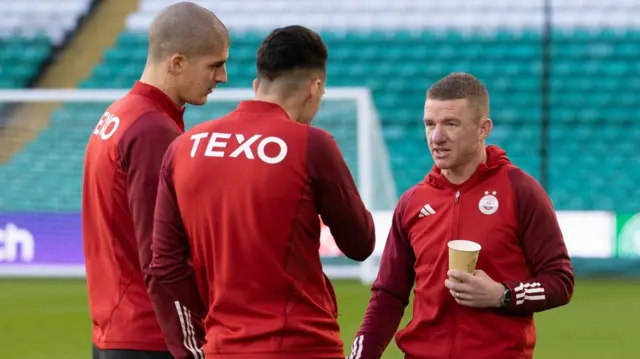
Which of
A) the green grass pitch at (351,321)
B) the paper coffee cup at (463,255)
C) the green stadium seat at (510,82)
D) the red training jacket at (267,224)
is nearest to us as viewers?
the red training jacket at (267,224)

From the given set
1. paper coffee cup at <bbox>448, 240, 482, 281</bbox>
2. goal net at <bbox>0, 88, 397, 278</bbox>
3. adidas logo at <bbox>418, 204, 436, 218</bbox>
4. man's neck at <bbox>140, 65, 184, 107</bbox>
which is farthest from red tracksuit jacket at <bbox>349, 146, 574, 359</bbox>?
goal net at <bbox>0, 88, 397, 278</bbox>

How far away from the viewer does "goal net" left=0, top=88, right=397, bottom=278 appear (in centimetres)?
1209

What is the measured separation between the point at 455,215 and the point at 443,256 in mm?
133

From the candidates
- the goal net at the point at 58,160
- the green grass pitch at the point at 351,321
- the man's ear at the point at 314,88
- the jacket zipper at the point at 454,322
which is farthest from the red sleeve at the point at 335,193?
the goal net at the point at 58,160

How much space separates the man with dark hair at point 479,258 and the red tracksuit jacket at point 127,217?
0.66m

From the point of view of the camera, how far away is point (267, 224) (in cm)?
284

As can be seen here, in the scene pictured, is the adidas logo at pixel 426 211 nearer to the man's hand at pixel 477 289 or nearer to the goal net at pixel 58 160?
the man's hand at pixel 477 289

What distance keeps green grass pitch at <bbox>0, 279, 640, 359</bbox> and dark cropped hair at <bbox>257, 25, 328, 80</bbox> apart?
4650 mm

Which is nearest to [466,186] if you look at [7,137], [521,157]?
[7,137]

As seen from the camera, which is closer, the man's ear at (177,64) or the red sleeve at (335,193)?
A: the red sleeve at (335,193)

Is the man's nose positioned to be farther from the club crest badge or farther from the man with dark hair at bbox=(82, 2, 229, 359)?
the club crest badge

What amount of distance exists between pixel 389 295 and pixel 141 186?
867mm

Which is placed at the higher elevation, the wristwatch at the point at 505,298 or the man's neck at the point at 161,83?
the man's neck at the point at 161,83

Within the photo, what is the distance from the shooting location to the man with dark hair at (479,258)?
10.6 feet
